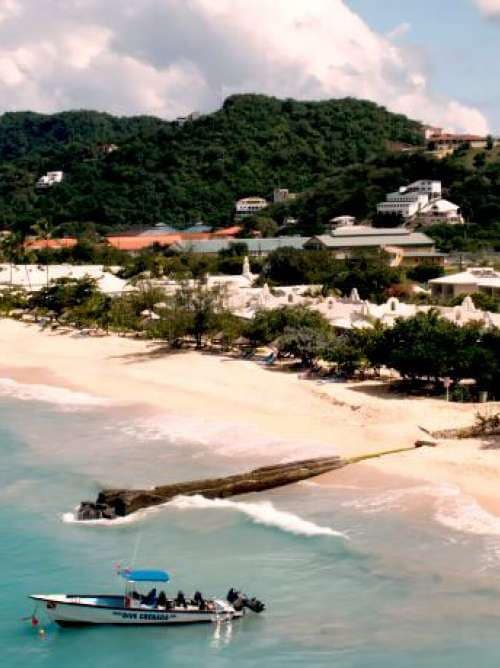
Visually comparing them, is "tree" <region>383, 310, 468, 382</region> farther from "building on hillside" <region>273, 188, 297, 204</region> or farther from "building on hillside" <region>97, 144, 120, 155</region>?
"building on hillside" <region>97, 144, 120, 155</region>

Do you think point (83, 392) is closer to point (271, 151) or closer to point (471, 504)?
point (471, 504)

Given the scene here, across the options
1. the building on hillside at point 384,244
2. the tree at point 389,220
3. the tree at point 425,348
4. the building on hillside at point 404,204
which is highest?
the building on hillside at point 404,204

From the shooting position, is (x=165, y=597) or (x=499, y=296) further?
(x=499, y=296)

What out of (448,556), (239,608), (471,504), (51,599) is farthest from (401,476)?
(51,599)

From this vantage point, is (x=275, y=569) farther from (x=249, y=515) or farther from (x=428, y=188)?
(x=428, y=188)

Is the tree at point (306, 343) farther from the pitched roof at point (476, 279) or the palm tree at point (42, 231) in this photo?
the palm tree at point (42, 231)

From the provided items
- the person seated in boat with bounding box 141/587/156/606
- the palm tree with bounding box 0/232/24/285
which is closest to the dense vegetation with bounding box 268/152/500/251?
the palm tree with bounding box 0/232/24/285

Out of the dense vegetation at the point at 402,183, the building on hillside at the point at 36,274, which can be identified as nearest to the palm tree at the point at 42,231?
the dense vegetation at the point at 402,183

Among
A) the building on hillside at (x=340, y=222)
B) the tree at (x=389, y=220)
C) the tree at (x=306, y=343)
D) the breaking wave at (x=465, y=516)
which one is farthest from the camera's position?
the building on hillside at (x=340, y=222)
